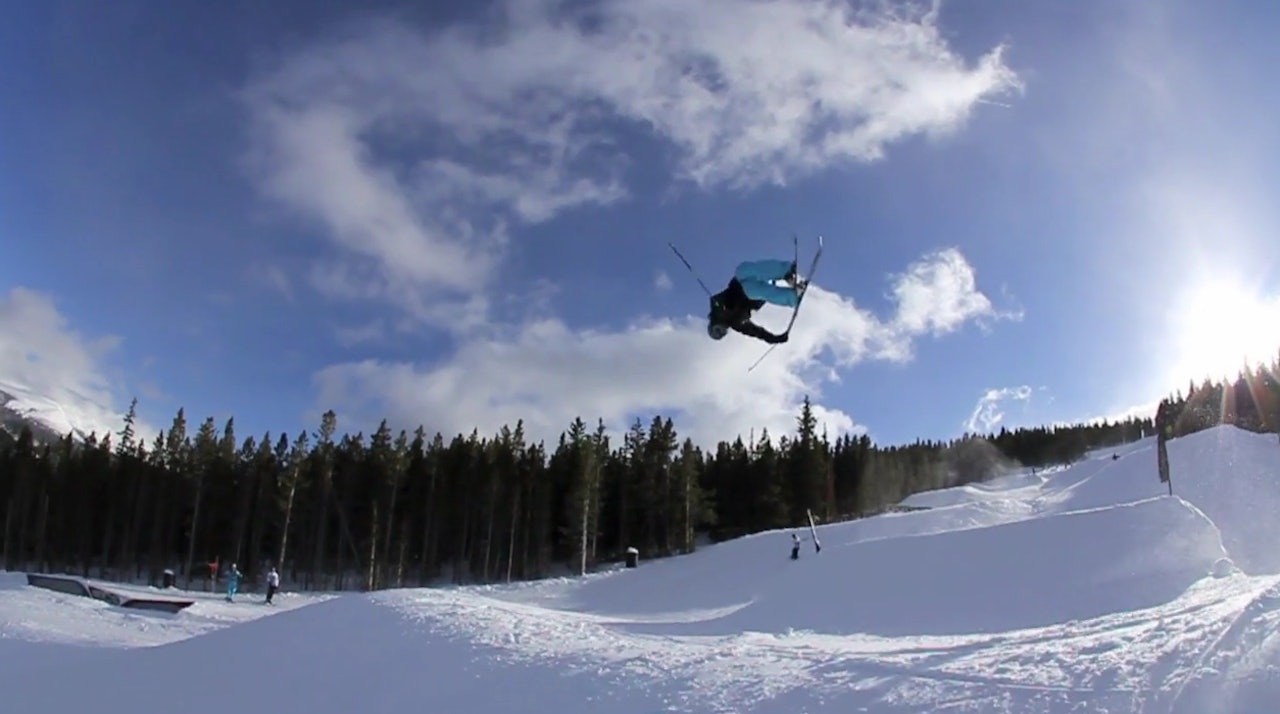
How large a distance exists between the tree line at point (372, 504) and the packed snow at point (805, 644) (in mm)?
30463

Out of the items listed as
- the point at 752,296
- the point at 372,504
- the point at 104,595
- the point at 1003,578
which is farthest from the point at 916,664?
the point at 372,504

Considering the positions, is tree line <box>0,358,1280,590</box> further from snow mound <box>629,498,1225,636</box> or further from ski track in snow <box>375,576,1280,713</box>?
ski track in snow <box>375,576,1280,713</box>

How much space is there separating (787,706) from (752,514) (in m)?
57.9

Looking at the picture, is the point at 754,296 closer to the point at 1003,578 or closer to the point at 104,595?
the point at 1003,578

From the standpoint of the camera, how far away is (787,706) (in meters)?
9.24

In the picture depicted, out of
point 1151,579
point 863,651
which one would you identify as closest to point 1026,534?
point 1151,579

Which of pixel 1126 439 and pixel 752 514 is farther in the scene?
pixel 1126 439

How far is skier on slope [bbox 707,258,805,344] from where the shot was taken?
1280cm

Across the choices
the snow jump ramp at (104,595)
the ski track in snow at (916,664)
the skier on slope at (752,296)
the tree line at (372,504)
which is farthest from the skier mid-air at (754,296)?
the tree line at (372,504)

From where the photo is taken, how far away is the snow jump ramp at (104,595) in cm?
2286

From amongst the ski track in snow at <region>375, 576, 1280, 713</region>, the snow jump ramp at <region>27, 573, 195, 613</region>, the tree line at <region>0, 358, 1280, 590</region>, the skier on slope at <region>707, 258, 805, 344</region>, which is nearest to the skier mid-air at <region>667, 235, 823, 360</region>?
the skier on slope at <region>707, 258, 805, 344</region>

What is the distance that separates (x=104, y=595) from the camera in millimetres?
23969

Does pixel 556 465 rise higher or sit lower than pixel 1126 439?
lower

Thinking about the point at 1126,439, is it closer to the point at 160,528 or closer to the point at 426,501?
the point at 426,501
